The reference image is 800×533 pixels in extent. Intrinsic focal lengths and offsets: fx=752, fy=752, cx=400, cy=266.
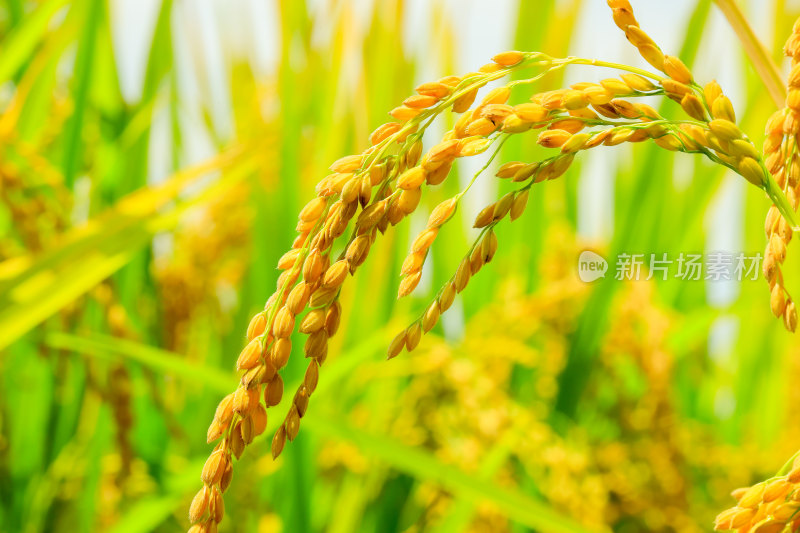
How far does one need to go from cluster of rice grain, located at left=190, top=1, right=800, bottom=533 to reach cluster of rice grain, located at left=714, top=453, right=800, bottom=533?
0.41 ft

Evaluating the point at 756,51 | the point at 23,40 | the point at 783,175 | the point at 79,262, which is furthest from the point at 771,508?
the point at 23,40

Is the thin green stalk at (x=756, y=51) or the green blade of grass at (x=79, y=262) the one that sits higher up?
the thin green stalk at (x=756, y=51)

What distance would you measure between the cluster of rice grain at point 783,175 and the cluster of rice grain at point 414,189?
2cm

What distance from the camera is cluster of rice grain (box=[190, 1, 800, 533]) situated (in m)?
0.31

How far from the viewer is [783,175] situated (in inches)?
15.4

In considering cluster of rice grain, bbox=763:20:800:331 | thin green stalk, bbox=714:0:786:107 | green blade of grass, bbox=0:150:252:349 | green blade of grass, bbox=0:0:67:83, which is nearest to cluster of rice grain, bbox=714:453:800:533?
cluster of rice grain, bbox=763:20:800:331

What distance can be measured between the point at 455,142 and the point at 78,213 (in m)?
1.09

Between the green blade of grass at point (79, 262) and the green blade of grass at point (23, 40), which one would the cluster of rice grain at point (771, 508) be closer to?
the green blade of grass at point (79, 262)

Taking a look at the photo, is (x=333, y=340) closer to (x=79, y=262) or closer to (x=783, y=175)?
(x=79, y=262)

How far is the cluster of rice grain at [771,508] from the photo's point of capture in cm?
33

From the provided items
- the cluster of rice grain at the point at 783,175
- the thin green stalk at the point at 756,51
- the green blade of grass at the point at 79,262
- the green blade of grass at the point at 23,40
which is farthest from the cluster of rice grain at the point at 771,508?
the green blade of grass at the point at 23,40

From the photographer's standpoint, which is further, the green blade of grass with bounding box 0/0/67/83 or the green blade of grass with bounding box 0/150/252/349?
the green blade of grass with bounding box 0/0/67/83

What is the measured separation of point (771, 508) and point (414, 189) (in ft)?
0.70

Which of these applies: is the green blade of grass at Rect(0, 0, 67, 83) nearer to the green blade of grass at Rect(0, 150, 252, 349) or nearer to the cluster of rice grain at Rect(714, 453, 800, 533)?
the green blade of grass at Rect(0, 150, 252, 349)
